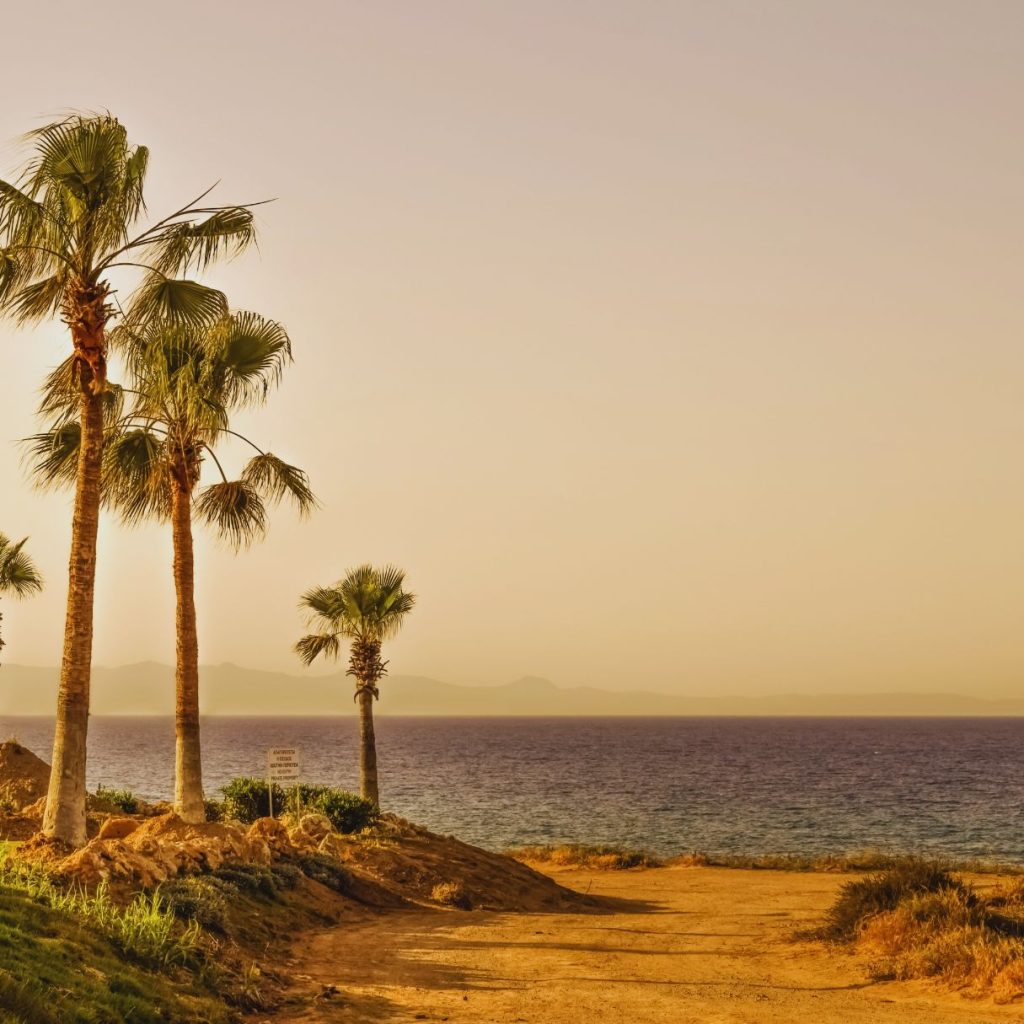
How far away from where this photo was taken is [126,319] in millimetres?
20172

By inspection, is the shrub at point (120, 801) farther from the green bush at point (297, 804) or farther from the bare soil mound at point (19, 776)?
the green bush at point (297, 804)

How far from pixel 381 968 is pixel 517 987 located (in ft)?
6.89

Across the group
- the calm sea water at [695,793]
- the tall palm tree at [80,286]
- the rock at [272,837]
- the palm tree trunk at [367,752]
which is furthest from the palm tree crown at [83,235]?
the calm sea water at [695,793]

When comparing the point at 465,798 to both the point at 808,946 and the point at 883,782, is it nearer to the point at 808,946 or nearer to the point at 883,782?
the point at 883,782

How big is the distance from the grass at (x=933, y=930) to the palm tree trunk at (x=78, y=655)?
1249cm

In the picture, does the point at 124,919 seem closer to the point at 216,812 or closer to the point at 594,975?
the point at 594,975

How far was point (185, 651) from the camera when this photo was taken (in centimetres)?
2328

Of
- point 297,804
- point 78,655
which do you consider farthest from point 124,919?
point 297,804

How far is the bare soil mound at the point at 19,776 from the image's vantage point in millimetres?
28516

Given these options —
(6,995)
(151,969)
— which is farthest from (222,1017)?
(6,995)

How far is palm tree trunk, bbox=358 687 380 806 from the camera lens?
34.4 m

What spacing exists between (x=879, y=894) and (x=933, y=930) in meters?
1.96

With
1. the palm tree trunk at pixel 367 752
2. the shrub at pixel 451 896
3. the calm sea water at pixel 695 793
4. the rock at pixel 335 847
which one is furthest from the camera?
the calm sea water at pixel 695 793

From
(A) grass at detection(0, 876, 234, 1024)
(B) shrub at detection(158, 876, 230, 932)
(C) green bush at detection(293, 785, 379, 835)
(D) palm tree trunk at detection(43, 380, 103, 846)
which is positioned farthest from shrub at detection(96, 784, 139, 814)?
(A) grass at detection(0, 876, 234, 1024)
